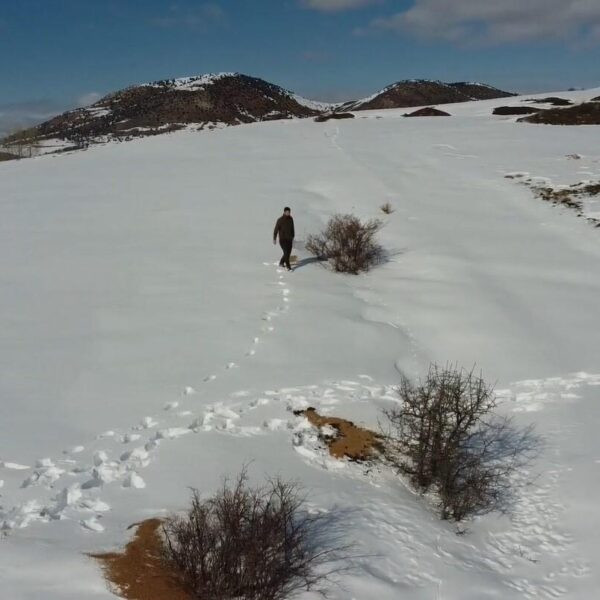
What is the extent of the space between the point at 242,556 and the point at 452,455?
295 cm

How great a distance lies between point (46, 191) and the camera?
20.0 metres

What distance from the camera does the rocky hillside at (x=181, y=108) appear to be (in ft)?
485

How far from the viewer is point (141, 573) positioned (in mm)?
3695

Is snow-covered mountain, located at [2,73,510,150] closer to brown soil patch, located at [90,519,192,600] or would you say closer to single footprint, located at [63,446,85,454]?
single footprint, located at [63,446,85,454]

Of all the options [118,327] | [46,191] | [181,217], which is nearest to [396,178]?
[181,217]

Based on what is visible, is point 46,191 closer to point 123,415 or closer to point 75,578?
point 123,415

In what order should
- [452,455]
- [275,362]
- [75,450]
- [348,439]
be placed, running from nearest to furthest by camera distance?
[75,450] → [452,455] → [348,439] → [275,362]

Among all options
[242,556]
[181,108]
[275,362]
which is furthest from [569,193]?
[181,108]

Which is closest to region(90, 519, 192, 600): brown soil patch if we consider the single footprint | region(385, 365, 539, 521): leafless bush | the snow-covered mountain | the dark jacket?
the single footprint

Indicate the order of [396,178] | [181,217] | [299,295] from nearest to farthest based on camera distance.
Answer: [299,295]
[181,217]
[396,178]

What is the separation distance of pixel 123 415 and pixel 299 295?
4988 mm

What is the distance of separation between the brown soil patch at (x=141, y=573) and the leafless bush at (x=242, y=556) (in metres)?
0.11

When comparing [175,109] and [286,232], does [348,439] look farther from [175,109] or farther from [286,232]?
[175,109]

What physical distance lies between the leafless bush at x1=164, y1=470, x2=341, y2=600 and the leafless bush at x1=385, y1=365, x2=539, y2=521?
201cm
